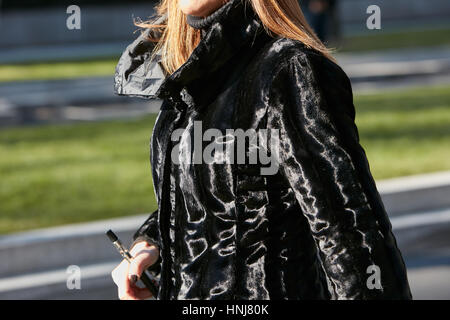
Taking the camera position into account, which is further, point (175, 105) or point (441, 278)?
point (441, 278)

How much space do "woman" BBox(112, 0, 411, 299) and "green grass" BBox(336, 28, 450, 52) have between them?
58.9 feet

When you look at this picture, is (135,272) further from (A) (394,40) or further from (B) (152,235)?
(A) (394,40)

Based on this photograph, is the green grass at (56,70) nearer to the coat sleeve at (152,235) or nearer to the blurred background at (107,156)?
the blurred background at (107,156)

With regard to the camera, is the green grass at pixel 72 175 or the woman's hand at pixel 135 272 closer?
the woman's hand at pixel 135 272

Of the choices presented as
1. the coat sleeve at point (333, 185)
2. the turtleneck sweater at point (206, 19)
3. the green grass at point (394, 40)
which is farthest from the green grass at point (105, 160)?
the green grass at point (394, 40)

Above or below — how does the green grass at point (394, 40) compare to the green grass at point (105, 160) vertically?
above

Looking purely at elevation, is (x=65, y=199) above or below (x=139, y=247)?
above

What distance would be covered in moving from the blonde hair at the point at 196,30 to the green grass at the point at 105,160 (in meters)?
4.55

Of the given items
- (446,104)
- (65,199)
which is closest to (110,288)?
(65,199)

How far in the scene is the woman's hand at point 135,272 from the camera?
2273 millimetres

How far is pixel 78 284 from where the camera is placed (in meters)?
5.33

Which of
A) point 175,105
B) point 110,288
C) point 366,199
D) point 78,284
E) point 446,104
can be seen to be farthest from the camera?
point 446,104
